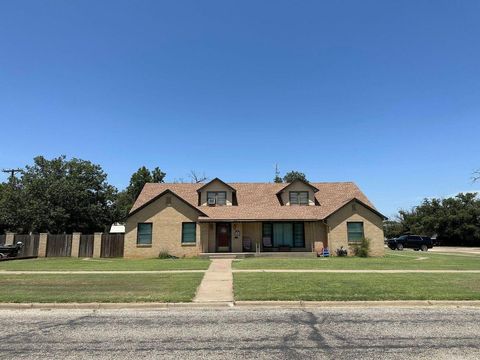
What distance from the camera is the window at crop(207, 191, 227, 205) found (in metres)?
31.8

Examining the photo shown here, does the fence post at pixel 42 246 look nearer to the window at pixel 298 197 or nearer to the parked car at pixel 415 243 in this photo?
the window at pixel 298 197

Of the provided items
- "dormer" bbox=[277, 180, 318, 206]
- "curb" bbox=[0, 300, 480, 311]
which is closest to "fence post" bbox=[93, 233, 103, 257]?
"dormer" bbox=[277, 180, 318, 206]

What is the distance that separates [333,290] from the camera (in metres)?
11.4

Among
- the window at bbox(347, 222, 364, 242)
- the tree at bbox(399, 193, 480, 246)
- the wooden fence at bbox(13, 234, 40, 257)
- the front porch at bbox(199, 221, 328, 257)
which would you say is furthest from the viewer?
the tree at bbox(399, 193, 480, 246)

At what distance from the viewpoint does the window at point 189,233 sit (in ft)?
92.1

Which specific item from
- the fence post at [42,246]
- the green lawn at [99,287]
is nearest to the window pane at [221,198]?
the fence post at [42,246]

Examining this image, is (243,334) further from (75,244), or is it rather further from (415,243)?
(415,243)

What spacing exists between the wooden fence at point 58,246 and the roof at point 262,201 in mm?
5936

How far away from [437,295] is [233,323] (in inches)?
247

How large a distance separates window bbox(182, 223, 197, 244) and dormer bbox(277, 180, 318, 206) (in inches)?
324

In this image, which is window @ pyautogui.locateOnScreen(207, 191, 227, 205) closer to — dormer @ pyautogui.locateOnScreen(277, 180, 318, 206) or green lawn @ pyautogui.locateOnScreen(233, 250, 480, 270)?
dormer @ pyautogui.locateOnScreen(277, 180, 318, 206)

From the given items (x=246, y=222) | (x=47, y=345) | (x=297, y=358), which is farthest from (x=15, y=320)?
(x=246, y=222)

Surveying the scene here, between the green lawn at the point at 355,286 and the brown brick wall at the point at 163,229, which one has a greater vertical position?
the brown brick wall at the point at 163,229

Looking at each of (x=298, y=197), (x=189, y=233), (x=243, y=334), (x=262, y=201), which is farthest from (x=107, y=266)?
(x=298, y=197)
